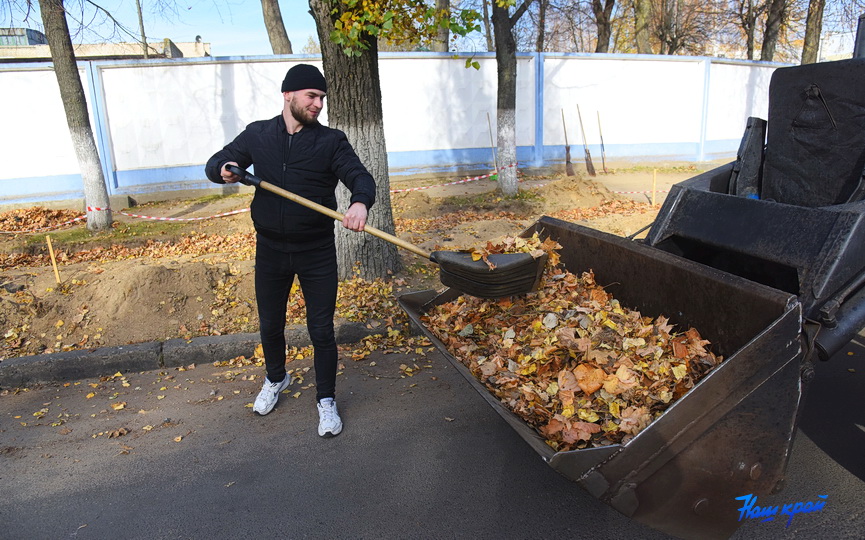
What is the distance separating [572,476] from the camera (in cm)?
214

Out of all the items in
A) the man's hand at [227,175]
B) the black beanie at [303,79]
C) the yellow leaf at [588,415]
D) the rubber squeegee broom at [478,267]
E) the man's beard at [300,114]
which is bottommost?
the yellow leaf at [588,415]

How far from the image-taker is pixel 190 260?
7285 millimetres

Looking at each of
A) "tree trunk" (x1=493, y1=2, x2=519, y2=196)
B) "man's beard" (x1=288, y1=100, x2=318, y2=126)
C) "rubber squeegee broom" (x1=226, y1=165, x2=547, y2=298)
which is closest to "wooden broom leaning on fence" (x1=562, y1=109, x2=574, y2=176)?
"tree trunk" (x1=493, y1=2, x2=519, y2=196)

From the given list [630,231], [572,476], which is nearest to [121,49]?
[630,231]

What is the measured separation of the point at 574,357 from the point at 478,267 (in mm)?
715

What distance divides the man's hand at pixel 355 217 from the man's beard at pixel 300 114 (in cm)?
59

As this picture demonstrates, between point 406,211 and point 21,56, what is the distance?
28348 millimetres

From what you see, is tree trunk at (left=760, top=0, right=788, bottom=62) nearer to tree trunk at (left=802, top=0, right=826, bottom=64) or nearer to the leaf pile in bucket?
tree trunk at (left=802, top=0, right=826, bottom=64)

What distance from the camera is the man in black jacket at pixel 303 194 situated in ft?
10.7

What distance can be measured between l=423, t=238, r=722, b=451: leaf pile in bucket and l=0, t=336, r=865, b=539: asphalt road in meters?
0.51

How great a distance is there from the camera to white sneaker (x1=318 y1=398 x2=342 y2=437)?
137 inches

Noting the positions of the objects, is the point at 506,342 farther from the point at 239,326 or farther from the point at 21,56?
the point at 21,56

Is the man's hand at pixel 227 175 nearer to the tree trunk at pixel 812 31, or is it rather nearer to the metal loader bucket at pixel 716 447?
the metal loader bucket at pixel 716 447

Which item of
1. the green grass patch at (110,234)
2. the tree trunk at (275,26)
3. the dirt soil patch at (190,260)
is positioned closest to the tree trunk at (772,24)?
the dirt soil patch at (190,260)
